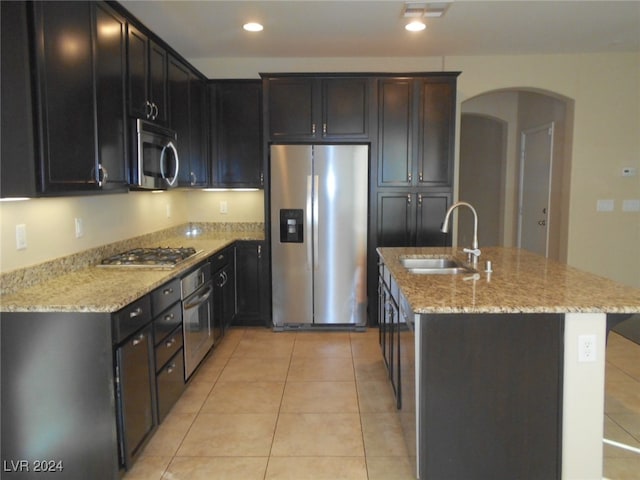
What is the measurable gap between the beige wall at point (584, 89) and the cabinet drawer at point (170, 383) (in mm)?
2192

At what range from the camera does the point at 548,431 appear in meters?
1.99

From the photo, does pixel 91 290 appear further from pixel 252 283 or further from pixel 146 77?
pixel 252 283

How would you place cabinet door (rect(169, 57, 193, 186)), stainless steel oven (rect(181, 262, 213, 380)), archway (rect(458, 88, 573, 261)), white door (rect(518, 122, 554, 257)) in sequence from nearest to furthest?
stainless steel oven (rect(181, 262, 213, 380)) → cabinet door (rect(169, 57, 193, 186)) → archway (rect(458, 88, 573, 261)) → white door (rect(518, 122, 554, 257))

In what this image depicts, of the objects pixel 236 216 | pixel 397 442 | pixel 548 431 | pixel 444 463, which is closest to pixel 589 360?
pixel 548 431

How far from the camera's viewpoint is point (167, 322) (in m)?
2.67

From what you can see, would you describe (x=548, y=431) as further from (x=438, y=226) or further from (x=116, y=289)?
(x=438, y=226)

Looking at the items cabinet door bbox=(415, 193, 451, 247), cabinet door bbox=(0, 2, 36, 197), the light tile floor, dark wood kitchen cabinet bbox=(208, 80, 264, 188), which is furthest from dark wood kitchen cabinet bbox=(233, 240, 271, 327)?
cabinet door bbox=(0, 2, 36, 197)

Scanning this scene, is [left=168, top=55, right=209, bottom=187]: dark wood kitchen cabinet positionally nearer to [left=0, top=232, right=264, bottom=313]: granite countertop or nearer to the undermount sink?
[left=0, top=232, right=264, bottom=313]: granite countertop

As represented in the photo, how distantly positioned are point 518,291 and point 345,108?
2.67 metres

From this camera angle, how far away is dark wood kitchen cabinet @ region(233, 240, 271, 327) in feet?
14.7

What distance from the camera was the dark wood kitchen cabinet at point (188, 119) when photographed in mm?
3615

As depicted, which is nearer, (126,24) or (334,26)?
(126,24)

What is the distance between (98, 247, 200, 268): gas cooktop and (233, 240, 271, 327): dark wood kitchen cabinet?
1.01m

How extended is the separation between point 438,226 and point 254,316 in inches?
77.4
